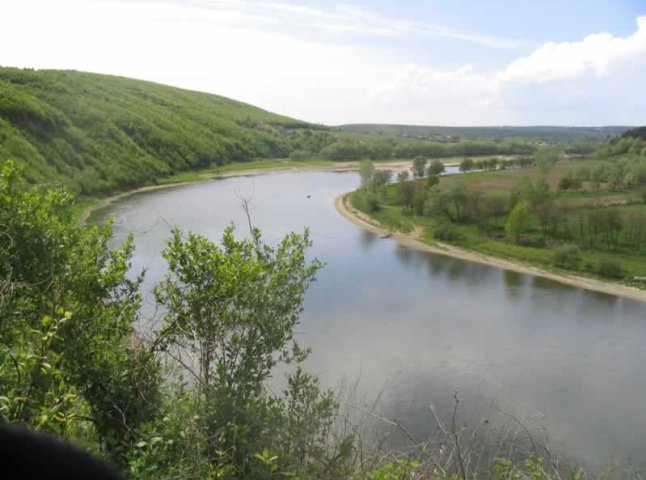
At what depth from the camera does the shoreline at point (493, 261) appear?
27.9 m

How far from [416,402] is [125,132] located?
56.6m

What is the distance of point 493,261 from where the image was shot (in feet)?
108

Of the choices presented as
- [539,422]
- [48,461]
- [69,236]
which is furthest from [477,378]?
[48,461]

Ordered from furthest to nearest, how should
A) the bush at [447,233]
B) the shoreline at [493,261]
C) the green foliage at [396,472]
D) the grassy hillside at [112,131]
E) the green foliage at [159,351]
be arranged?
1. the grassy hillside at [112,131]
2. the bush at [447,233]
3. the shoreline at [493,261]
4. the green foliage at [159,351]
5. the green foliage at [396,472]

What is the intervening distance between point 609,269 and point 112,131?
48654 mm

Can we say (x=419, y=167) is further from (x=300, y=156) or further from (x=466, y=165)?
(x=300, y=156)

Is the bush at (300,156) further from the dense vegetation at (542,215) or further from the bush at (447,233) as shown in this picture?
the bush at (447,233)

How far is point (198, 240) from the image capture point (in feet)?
22.4

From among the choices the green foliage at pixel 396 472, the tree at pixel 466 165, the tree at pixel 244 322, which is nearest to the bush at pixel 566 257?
the tree at pixel 244 322

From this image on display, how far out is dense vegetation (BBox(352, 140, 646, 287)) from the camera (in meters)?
32.6

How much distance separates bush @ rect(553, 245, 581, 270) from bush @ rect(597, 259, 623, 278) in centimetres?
141

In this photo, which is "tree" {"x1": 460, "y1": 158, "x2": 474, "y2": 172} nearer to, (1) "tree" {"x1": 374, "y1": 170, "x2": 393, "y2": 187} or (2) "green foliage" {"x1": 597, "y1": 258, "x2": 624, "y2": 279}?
(1) "tree" {"x1": 374, "y1": 170, "x2": 393, "y2": 187}

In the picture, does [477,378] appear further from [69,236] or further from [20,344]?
[20,344]

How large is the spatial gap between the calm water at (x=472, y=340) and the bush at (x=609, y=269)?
2844 mm
